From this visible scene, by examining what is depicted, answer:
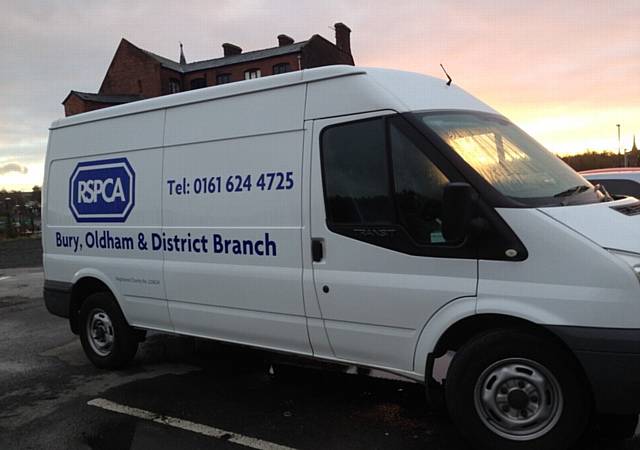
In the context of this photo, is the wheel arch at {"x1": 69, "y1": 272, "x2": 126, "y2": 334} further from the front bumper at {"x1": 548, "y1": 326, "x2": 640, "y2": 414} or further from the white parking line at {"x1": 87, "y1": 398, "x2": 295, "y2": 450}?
the front bumper at {"x1": 548, "y1": 326, "x2": 640, "y2": 414}

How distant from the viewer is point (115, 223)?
531 cm

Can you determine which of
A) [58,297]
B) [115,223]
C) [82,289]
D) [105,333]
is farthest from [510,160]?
[58,297]

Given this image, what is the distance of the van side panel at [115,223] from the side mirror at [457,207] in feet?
8.99

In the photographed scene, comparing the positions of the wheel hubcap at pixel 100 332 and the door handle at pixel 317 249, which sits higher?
the door handle at pixel 317 249

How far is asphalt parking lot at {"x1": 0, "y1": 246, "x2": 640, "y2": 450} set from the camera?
12.8 feet

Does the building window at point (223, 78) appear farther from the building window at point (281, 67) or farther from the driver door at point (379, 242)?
the driver door at point (379, 242)

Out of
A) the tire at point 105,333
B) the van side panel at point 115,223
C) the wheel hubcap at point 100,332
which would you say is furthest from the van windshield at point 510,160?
the wheel hubcap at point 100,332

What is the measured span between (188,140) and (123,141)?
91 centimetres

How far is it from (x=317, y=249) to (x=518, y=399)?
5.23ft

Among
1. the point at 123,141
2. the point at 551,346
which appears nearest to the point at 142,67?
the point at 123,141

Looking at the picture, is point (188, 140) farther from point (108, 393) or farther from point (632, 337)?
point (632, 337)

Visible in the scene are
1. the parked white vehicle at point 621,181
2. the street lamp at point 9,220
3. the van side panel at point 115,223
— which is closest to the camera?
the van side panel at point 115,223

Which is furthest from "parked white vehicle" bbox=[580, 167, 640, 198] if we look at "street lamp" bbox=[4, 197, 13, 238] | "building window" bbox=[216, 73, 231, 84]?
"building window" bbox=[216, 73, 231, 84]

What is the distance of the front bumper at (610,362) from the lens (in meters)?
2.94
